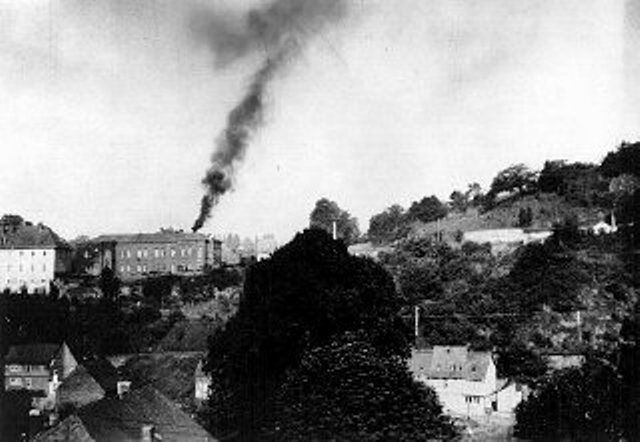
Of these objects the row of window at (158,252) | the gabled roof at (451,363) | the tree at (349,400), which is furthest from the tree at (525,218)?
the tree at (349,400)

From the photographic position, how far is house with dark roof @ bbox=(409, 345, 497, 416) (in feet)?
147

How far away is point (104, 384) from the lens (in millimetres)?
43562

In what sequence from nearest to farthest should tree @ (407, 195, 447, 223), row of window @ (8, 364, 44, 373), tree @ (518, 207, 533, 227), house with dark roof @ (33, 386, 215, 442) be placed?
house with dark roof @ (33, 386, 215, 442), row of window @ (8, 364, 44, 373), tree @ (518, 207, 533, 227), tree @ (407, 195, 447, 223)

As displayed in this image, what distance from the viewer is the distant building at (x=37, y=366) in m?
49.1

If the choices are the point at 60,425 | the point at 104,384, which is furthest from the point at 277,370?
the point at 104,384

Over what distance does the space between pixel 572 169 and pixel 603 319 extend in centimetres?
3167

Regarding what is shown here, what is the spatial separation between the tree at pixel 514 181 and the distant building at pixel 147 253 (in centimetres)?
3154

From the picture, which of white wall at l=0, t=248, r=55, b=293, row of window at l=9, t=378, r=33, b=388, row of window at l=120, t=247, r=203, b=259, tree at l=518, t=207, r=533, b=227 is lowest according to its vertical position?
row of window at l=9, t=378, r=33, b=388

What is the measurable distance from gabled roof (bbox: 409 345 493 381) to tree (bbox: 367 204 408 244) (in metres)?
32.7

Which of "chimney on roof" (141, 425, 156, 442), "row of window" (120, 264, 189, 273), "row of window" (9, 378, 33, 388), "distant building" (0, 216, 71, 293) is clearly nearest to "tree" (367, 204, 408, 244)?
"row of window" (120, 264, 189, 273)

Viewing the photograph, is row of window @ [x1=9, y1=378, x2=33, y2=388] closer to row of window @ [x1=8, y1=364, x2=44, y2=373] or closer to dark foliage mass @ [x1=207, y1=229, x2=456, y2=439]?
row of window @ [x1=8, y1=364, x2=44, y2=373]

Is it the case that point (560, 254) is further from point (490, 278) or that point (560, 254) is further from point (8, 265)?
point (8, 265)

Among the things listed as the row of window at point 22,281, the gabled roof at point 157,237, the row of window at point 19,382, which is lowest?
the row of window at point 19,382

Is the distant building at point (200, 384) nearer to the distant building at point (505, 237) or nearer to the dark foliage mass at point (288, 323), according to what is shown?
the dark foliage mass at point (288, 323)
